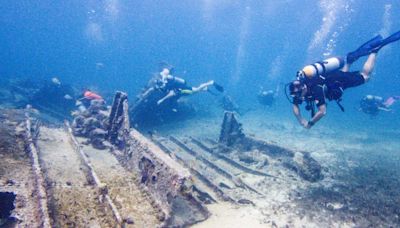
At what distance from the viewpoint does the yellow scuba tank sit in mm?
6477

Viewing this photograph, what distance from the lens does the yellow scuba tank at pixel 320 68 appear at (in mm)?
6477

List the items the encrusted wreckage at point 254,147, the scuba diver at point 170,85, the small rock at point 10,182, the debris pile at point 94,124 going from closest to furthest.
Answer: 1. the small rock at point 10,182
2. the debris pile at point 94,124
3. the encrusted wreckage at point 254,147
4. the scuba diver at point 170,85

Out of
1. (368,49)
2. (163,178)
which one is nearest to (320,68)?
(368,49)

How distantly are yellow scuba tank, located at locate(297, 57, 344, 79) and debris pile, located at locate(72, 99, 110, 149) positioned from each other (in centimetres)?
534

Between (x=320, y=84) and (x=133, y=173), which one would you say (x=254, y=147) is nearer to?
(x=320, y=84)

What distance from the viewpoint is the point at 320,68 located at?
6680 millimetres

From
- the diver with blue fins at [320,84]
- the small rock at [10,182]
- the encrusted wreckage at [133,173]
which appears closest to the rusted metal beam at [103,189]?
the encrusted wreckage at [133,173]

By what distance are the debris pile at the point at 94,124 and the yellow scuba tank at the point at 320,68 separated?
17.5 feet

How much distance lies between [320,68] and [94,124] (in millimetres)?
6571

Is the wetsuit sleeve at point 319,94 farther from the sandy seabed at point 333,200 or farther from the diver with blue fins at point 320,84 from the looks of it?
the sandy seabed at point 333,200

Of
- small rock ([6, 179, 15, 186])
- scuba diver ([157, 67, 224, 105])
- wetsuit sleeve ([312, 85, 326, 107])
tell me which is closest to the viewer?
small rock ([6, 179, 15, 186])

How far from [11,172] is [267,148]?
8.03 m

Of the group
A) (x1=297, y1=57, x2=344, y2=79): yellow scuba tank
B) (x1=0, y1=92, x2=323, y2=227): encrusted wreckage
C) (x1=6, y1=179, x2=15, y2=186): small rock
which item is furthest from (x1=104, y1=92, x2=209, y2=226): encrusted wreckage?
(x1=297, y1=57, x2=344, y2=79): yellow scuba tank

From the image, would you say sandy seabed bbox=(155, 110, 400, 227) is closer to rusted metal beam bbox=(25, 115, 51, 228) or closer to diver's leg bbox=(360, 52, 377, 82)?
rusted metal beam bbox=(25, 115, 51, 228)
